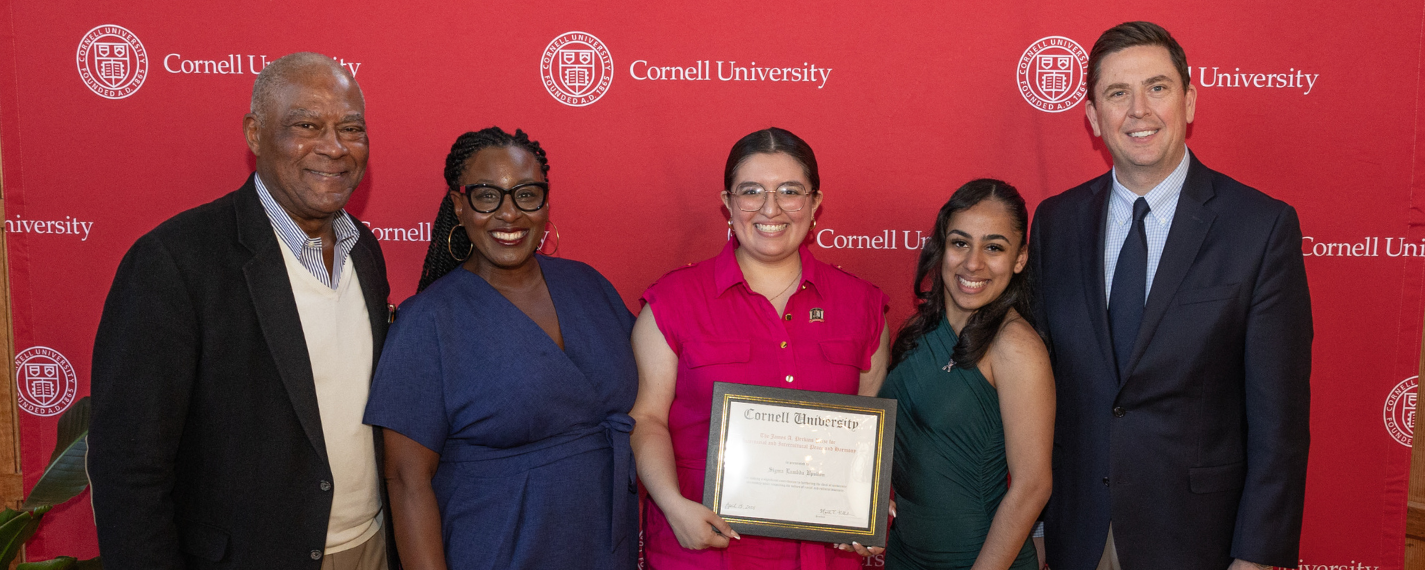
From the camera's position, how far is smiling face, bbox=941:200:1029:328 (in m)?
2.43

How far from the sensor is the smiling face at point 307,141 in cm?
217

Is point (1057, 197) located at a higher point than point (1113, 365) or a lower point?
higher

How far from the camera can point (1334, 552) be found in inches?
137

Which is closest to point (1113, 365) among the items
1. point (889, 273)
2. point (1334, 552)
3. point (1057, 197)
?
point (1057, 197)

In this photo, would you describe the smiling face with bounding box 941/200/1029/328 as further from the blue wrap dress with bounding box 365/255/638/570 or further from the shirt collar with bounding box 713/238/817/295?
the blue wrap dress with bounding box 365/255/638/570

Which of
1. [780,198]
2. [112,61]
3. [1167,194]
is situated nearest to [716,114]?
[780,198]

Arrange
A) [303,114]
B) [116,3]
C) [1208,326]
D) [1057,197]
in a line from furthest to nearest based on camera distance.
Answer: [116,3] < [1057,197] < [1208,326] < [303,114]

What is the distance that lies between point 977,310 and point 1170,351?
0.53m

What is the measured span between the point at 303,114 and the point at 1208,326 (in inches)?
99.6

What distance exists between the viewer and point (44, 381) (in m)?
3.44

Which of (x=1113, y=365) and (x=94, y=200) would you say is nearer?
(x=1113, y=365)

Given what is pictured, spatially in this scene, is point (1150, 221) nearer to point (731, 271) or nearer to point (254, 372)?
point (731, 271)

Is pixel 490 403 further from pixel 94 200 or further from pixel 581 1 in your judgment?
pixel 94 200

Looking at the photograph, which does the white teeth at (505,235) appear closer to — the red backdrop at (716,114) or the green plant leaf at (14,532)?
the red backdrop at (716,114)
